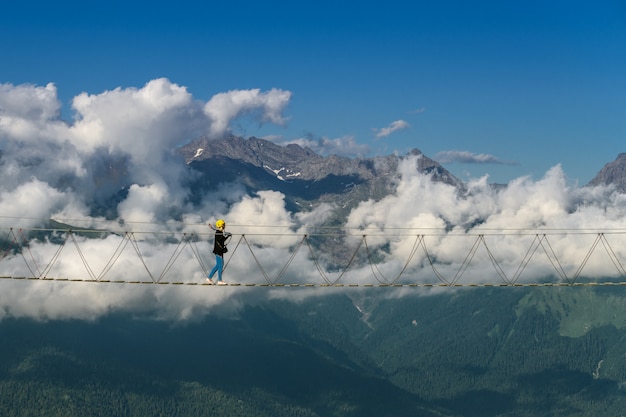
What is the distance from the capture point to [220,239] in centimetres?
5581

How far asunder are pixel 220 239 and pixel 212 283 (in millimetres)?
3146

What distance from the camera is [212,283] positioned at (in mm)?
56156
